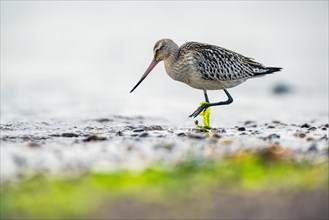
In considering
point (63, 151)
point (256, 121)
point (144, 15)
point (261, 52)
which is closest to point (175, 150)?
point (63, 151)

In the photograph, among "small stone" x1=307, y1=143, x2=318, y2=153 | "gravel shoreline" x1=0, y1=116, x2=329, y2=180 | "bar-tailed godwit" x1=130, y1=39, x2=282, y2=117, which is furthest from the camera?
"bar-tailed godwit" x1=130, y1=39, x2=282, y2=117

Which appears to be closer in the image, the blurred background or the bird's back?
the bird's back

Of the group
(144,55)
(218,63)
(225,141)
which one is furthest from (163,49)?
(144,55)

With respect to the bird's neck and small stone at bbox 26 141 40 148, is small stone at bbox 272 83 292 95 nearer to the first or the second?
the bird's neck

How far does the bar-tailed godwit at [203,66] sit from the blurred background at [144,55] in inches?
68.0

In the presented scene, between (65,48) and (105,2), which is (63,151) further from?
(105,2)

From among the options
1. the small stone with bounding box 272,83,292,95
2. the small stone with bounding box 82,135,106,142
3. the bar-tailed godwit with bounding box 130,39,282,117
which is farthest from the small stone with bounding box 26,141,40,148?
the small stone with bounding box 272,83,292,95

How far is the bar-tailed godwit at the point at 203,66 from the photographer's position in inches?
481

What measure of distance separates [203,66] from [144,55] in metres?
13.2

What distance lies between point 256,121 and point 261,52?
39.6 ft

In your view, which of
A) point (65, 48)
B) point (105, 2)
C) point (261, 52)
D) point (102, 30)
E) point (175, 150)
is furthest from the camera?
point (105, 2)

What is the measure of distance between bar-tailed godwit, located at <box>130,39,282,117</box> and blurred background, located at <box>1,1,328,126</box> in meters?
1.73

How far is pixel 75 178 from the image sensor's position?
7.20m

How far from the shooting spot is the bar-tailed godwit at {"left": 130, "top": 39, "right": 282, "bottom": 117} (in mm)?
12227
